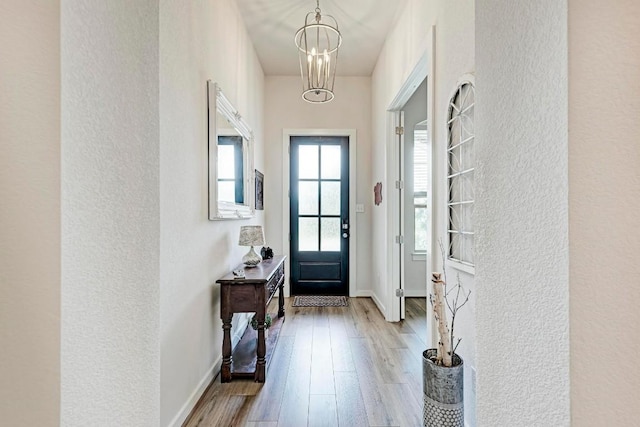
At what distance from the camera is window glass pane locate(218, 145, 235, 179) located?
258cm

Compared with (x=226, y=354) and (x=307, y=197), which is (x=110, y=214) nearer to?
(x=226, y=354)

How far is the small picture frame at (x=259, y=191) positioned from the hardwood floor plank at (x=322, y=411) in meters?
2.47

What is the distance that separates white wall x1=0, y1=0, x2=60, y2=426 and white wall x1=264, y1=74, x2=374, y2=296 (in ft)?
13.6

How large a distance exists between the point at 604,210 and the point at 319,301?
4.07 m

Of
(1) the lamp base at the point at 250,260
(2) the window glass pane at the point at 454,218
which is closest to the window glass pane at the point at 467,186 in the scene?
(2) the window glass pane at the point at 454,218

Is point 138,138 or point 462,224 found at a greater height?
point 138,138

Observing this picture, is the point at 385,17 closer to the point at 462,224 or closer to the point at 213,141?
the point at 213,141

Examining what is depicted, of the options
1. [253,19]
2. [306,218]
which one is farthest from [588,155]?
[306,218]

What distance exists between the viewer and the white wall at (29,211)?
0.56 metres

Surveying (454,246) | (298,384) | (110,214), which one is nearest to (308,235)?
(298,384)

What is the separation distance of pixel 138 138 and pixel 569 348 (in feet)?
3.46

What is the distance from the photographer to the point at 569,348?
24.6 inches

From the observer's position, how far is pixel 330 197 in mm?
4758

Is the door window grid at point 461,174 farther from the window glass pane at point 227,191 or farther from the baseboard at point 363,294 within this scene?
the baseboard at point 363,294
